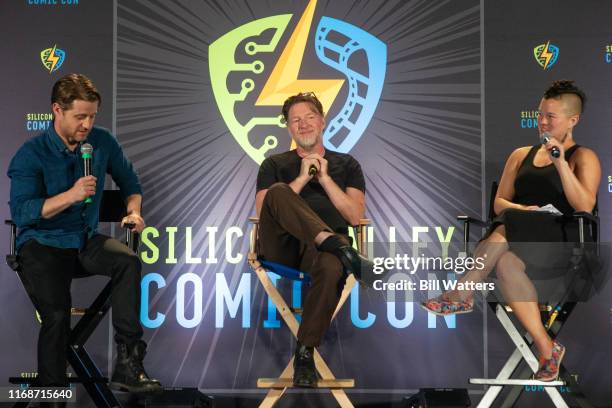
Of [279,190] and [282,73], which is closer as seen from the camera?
[279,190]

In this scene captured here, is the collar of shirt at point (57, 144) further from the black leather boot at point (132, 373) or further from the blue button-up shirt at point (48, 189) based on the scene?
the black leather boot at point (132, 373)

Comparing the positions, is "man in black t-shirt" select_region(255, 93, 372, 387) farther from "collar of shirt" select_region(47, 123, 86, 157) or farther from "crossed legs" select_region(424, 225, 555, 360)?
"collar of shirt" select_region(47, 123, 86, 157)

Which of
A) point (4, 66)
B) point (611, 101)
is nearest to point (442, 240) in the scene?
point (611, 101)

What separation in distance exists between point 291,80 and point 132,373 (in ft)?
7.11

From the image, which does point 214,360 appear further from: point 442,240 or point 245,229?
point 442,240

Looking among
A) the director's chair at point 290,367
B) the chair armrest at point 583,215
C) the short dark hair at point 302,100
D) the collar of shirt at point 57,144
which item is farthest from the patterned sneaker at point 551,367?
the collar of shirt at point 57,144

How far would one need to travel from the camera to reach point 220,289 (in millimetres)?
4918

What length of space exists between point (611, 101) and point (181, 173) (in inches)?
101

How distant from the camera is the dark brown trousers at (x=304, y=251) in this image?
3674 millimetres

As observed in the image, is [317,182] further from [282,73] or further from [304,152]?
[282,73]

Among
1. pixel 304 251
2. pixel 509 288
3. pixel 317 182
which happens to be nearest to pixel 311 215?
pixel 304 251

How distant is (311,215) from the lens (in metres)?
3.82

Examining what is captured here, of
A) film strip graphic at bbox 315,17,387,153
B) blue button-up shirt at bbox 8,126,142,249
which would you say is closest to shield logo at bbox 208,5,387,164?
film strip graphic at bbox 315,17,387,153

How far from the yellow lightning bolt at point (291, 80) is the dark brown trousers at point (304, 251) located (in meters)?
1.15
